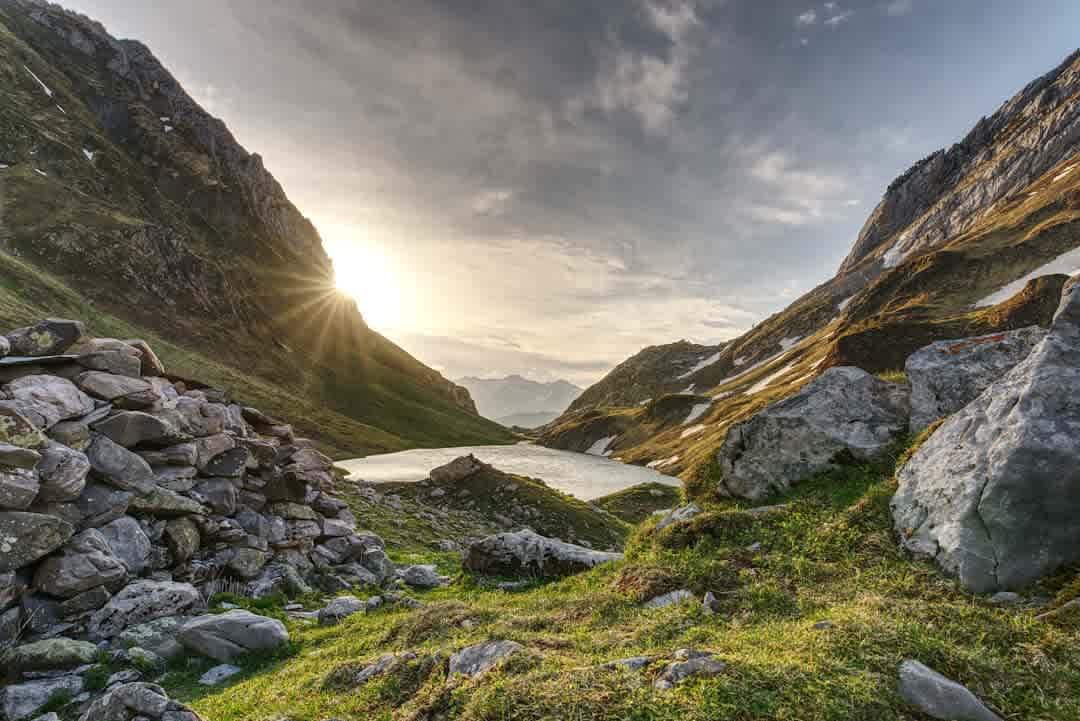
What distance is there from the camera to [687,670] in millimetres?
6863

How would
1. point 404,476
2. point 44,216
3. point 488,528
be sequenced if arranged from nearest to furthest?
point 488,528 → point 404,476 → point 44,216

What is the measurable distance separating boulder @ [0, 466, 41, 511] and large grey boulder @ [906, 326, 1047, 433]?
26.3 metres

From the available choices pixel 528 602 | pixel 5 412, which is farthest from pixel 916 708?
pixel 5 412

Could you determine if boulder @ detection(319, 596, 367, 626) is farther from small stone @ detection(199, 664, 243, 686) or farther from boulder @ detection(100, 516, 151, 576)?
boulder @ detection(100, 516, 151, 576)

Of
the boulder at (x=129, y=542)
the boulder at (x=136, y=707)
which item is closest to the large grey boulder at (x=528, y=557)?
the boulder at (x=129, y=542)

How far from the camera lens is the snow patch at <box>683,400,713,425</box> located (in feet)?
430

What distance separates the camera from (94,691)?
38.0 feet

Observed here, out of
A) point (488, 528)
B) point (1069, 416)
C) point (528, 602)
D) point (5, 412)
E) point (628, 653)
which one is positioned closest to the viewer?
point (628, 653)

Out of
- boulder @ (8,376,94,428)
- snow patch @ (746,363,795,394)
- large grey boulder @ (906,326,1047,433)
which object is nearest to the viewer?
large grey boulder @ (906,326,1047,433)

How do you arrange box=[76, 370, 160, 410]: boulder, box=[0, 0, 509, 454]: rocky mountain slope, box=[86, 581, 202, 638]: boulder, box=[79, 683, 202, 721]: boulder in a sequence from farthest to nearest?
1. box=[0, 0, 509, 454]: rocky mountain slope
2. box=[76, 370, 160, 410]: boulder
3. box=[86, 581, 202, 638]: boulder
4. box=[79, 683, 202, 721]: boulder

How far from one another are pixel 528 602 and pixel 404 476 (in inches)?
1483

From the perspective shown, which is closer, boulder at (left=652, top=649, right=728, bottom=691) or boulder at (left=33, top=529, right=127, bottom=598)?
boulder at (left=652, top=649, right=728, bottom=691)

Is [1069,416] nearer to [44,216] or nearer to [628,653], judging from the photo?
[628,653]

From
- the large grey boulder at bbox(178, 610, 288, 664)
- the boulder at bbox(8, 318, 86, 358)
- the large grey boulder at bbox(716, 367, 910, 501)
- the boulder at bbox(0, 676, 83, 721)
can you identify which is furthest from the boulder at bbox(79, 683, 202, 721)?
the boulder at bbox(8, 318, 86, 358)
